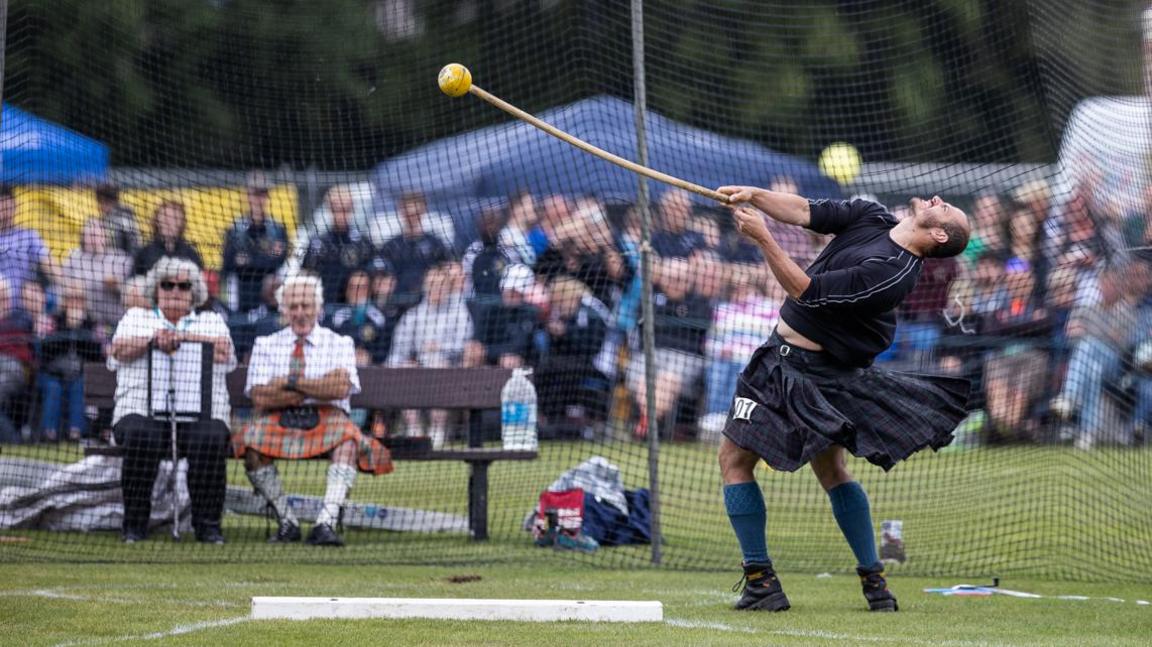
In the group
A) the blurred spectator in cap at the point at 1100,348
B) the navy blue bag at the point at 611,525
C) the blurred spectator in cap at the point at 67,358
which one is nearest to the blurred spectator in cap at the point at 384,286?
the blurred spectator in cap at the point at 67,358

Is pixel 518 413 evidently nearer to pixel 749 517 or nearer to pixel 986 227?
pixel 749 517

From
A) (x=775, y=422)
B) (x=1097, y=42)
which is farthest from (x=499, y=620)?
(x=1097, y=42)

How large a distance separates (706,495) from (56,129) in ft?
15.7

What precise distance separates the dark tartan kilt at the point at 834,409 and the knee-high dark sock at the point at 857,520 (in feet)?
0.86

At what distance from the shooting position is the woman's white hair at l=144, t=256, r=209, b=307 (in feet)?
26.8

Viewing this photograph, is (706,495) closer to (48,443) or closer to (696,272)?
(696,272)

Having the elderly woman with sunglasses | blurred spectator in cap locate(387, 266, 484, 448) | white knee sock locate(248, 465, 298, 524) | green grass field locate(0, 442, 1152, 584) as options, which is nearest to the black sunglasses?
the elderly woman with sunglasses

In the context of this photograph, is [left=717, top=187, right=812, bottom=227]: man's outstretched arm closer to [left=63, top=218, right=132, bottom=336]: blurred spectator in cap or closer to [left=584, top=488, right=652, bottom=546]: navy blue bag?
[left=584, top=488, right=652, bottom=546]: navy blue bag

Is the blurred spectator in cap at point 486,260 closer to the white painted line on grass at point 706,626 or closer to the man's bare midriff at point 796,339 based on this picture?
the man's bare midriff at point 796,339

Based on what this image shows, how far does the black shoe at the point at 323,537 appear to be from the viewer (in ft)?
25.7

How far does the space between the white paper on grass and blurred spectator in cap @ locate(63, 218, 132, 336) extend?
2.48 ft

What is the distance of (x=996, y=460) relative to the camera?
11477 millimetres

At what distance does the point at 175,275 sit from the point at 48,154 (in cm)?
240

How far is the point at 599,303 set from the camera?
37.8 feet
